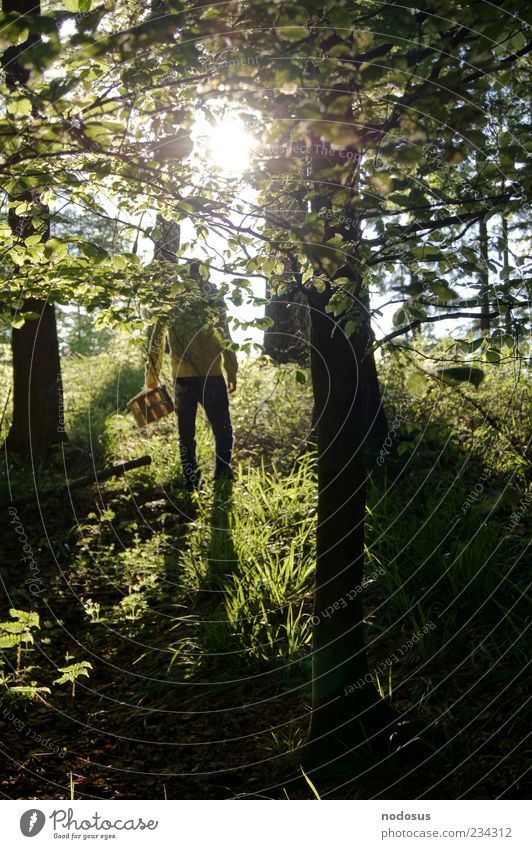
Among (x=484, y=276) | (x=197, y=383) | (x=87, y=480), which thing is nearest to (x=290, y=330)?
(x=197, y=383)

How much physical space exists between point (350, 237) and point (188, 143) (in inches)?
31.6

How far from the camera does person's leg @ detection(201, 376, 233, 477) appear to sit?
24.7ft

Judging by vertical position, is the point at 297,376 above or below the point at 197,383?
below

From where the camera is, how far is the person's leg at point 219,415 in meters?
7.53

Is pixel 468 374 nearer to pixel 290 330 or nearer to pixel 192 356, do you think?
pixel 192 356

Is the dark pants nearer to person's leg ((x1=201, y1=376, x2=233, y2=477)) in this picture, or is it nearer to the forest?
person's leg ((x1=201, y1=376, x2=233, y2=477))

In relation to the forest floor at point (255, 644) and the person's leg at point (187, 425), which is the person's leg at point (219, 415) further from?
the forest floor at point (255, 644)

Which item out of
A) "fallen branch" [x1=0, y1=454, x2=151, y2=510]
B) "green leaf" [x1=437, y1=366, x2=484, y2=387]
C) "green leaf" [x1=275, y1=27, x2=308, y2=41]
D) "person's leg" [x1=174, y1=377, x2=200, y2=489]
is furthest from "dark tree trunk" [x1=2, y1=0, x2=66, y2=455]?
"green leaf" [x1=437, y1=366, x2=484, y2=387]

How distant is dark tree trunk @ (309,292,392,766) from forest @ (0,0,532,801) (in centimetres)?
1

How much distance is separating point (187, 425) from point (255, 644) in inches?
135

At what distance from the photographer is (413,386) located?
2.54 meters

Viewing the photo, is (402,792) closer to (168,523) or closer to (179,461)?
(168,523)

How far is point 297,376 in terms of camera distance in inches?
156

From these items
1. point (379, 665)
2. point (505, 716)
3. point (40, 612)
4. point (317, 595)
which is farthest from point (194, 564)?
point (505, 716)
